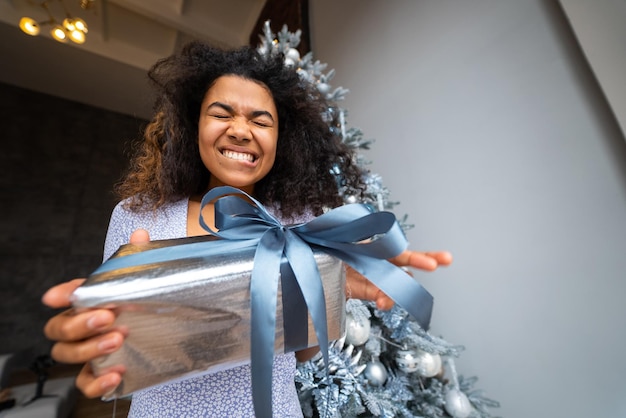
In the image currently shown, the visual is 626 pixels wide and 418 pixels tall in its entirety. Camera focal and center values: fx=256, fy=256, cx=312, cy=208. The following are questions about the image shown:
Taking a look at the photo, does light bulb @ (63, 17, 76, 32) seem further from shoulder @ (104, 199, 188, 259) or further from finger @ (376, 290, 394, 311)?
finger @ (376, 290, 394, 311)

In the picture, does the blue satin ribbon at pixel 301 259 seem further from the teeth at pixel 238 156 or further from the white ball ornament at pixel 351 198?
the white ball ornament at pixel 351 198

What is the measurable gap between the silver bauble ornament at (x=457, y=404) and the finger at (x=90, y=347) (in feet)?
2.55

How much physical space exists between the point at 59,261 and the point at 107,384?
4130 millimetres

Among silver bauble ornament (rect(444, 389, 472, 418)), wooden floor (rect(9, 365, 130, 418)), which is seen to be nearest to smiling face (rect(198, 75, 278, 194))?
silver bauble ornament (rect(444, 389, 472, 418))

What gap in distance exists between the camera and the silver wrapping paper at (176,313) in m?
0.22

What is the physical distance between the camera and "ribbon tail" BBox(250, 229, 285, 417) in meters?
0.24

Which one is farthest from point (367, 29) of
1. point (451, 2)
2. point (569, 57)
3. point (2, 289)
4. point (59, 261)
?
point (2, 289)

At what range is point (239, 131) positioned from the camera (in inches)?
16.9

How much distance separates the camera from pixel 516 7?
755 millimetres

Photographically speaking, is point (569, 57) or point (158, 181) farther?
point (569, 57)

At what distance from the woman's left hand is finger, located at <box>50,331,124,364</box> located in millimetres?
245

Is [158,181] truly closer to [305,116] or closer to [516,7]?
[305,116]

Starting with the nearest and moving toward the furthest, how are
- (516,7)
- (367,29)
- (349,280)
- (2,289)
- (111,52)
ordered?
(349,280), (516,7), (367,29), (111,52), (2,289)

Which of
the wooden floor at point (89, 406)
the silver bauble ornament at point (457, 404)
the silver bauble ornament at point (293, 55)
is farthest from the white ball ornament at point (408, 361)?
the wooden floor at point (89, 406)
